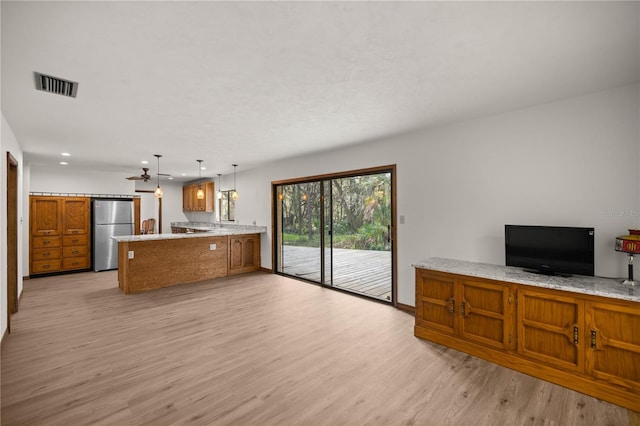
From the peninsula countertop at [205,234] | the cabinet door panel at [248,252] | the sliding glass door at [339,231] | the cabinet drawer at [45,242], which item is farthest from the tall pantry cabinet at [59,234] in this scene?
the sliding glass door at [339,231]

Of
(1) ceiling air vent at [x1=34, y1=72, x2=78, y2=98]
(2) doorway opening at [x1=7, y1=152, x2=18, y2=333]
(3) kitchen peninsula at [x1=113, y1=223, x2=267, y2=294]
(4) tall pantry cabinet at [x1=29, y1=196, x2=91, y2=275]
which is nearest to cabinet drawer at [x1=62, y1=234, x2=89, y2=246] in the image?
(4) tall pantry cabinet at [x1=29, y1=196, x2=91, y2=275]

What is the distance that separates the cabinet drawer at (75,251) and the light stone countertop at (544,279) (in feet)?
25.1

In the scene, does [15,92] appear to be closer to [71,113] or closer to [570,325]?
[71,113]

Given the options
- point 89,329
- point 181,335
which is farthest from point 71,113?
point 181,335

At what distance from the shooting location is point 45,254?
6379 mm

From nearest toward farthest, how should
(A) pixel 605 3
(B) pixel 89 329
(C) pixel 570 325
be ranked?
1. (A) pixel 605 3
2. (C) pixel 570 325
3. (B) pixel 89 329

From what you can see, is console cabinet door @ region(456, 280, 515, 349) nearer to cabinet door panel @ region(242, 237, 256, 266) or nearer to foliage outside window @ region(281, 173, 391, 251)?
foliage outside window @ region(281, 173, 391, 251)

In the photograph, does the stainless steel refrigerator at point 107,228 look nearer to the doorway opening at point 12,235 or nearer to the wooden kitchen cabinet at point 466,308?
the doorway opening at point 12,235

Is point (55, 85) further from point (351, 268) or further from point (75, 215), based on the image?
point (75, 215)

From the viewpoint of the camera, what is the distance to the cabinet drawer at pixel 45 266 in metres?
6.22

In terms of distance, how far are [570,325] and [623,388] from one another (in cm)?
49

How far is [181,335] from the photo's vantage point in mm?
3305

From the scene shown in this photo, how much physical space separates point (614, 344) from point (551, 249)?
85 cm

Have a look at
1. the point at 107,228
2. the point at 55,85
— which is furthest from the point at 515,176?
the point at 107,228
